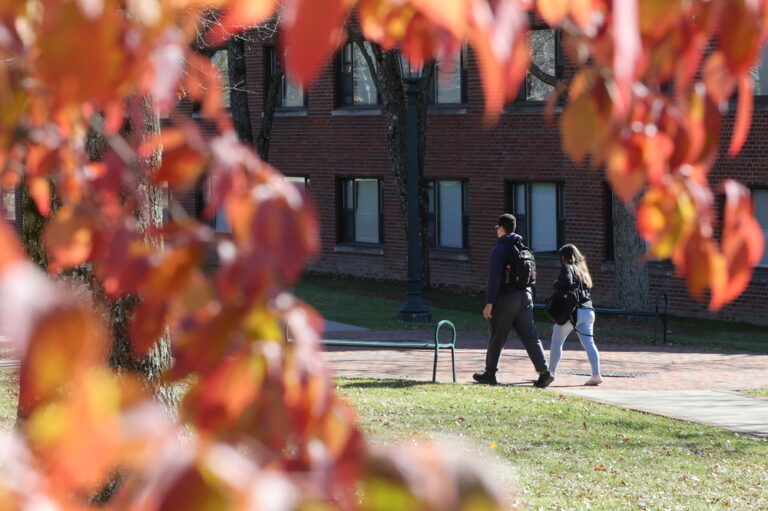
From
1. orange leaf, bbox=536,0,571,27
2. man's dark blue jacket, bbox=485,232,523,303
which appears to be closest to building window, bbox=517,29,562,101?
man's dark blue jacket, bbox=485,232,523,303

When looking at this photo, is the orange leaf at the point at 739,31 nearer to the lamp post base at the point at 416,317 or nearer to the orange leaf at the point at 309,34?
the orange leaf at the point at 309,34

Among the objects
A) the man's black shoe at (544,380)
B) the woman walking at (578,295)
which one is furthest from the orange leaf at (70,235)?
the man's black shoe at (544,380)

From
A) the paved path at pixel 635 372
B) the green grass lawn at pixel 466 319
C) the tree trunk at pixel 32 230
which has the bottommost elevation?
the green grass lawn at pixel 466 319

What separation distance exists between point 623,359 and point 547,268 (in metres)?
9.86

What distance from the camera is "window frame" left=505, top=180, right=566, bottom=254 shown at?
2703cm

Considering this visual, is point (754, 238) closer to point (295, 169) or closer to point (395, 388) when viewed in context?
point (395, 388)

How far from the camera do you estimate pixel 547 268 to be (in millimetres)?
27141

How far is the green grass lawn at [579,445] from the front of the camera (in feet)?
28.1

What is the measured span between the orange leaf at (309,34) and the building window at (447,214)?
90.6 feet

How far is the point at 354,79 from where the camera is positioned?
31.4m

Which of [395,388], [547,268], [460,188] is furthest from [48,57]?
[460,188]

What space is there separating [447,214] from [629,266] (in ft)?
25.5

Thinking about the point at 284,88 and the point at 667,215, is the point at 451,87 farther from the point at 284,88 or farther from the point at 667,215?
the point at 667,215

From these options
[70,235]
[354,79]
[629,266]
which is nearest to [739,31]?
[70,235]
